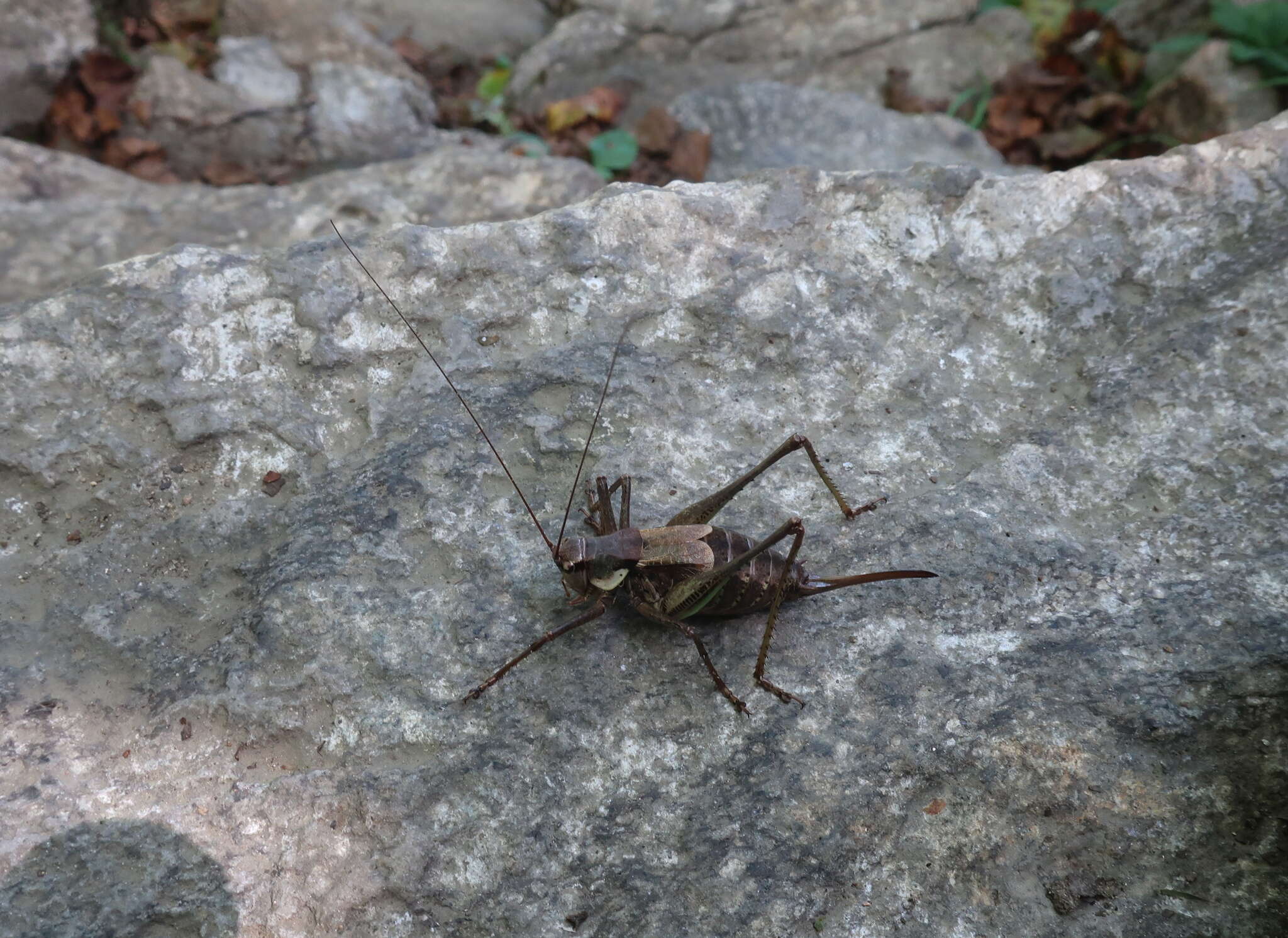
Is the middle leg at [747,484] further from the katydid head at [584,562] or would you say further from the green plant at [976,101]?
the green plant at [976,101]

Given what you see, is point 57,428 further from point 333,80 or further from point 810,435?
point 333,80

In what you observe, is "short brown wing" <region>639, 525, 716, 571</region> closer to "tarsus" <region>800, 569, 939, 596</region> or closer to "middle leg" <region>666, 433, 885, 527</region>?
"middle leg" <region>666, 433, 885, 527</region>

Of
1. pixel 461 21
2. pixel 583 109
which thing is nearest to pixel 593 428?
pixel 583 109

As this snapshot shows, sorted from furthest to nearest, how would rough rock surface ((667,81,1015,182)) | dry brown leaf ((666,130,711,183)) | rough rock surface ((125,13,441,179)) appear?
rough rock surface ((125,13,441,179)) → dry brown leaf ((666,130,711,183)) → rough rock surface ((667,81,1015,182))

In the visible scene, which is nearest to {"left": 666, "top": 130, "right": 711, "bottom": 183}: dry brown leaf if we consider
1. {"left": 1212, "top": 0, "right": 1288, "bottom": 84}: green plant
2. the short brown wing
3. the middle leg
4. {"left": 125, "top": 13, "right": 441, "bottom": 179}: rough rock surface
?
{"left": 125, "top": 13, "right": 441, "bottom": 179}: rough rock surface

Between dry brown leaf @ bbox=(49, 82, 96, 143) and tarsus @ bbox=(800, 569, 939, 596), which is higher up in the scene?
tarsus @ bbox=(800, 569, 939, 596)

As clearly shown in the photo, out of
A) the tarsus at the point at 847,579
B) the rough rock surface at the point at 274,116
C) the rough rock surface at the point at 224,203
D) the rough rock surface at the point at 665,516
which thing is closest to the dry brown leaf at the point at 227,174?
the rough rock surface at the point at 274,116

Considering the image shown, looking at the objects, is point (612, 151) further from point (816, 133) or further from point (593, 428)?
point (593, 428)
